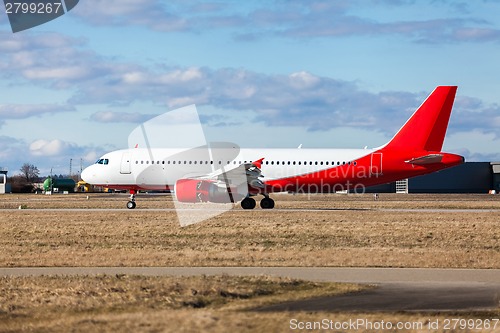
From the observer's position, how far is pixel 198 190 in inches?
1624

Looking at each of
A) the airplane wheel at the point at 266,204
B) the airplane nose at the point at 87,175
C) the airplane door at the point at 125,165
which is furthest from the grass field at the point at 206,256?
the airplane nose at the point at 87,175

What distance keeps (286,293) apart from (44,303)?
14.2ft

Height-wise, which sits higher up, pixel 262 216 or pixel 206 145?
pixel 206 145

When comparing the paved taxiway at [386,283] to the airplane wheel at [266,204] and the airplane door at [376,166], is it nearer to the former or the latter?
the airplane door at [376,166]

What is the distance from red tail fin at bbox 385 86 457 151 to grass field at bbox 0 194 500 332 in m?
4.77

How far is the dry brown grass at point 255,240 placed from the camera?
2052cm

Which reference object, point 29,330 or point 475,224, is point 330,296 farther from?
point 475,224

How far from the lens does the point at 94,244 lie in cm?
2488

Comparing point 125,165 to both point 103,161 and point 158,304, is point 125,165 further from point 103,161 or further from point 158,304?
point 158,304

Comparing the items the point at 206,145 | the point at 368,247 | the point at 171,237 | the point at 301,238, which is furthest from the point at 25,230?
the point at 206,145

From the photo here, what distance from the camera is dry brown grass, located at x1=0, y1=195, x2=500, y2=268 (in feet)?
67.3

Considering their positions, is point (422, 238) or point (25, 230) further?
point (25, 230)

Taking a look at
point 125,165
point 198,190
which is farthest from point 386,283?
point 125,165

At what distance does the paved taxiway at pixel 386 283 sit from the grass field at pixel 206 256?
2.29ft
